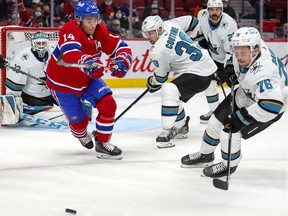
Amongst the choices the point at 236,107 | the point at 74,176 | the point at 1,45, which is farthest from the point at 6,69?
the point at 236,107

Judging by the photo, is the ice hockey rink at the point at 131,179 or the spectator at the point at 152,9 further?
the spectator at the point at 152,9

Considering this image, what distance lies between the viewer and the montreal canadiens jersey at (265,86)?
3535mm

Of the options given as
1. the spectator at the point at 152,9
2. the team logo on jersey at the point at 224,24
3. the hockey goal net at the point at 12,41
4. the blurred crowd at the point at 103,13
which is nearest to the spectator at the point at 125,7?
the blurred crowd at the point at 103,13

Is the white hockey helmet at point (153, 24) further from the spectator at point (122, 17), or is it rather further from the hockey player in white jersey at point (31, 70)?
the spectator at point (122, 17)

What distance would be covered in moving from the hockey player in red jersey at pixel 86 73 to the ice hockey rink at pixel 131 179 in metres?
0.19

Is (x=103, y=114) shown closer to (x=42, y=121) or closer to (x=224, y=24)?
(x=42, y=121)

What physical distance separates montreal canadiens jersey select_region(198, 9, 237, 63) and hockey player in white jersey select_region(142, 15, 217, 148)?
3.15 ft

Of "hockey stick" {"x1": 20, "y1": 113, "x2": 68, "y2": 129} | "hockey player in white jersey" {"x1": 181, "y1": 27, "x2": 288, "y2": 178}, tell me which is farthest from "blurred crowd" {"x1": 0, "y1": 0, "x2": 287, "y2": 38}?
"hockey player in white jersey" {"x1": 181, "y1": 27, "x2": 288, "y2": 178}

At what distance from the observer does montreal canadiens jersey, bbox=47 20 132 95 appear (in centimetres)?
435

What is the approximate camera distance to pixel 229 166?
3.73 m

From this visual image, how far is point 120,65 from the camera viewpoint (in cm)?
440

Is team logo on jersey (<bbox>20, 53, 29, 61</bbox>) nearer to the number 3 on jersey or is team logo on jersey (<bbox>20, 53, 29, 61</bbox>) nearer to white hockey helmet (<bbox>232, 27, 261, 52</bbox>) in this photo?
the number 3 on jersey

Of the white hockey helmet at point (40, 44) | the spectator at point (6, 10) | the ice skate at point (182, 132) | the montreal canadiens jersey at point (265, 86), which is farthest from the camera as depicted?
the spectator at point (6, 10)

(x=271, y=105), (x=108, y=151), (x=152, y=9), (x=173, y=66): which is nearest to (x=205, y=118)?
(x=173, y=66)
